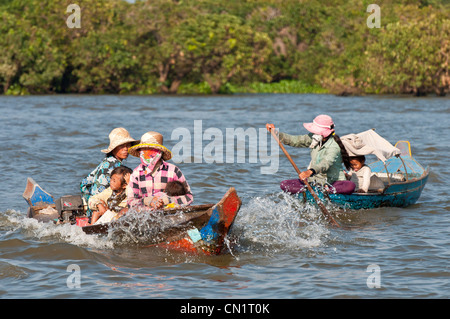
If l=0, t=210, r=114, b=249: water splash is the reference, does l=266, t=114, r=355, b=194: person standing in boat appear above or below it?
above

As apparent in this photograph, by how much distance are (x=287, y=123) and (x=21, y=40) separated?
90.7 feet

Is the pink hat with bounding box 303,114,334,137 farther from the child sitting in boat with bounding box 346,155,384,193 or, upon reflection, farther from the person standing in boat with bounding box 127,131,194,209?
the person standing in boat with bounding box 127,131,194,209

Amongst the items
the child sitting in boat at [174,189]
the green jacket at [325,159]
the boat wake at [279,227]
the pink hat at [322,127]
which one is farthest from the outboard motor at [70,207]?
the pink hat at [322,127]

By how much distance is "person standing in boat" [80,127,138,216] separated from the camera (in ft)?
26.0

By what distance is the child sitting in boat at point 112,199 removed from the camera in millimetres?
7468

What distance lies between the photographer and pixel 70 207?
8.10 meters

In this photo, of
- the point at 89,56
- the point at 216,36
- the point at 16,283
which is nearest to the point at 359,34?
the point at 216,36

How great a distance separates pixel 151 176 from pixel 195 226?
81cm

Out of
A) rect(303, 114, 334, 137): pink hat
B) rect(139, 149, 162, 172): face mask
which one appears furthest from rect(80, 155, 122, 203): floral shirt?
rect(303, 114, 334, 137): pink hat

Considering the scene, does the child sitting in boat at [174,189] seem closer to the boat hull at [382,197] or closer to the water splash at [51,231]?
the water splash at [51,231]

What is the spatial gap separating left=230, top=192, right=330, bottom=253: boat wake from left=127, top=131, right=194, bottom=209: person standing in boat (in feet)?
3.11

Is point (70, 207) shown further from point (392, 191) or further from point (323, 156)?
point (392, 191)

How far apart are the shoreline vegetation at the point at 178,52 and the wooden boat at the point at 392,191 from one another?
1209 inches
